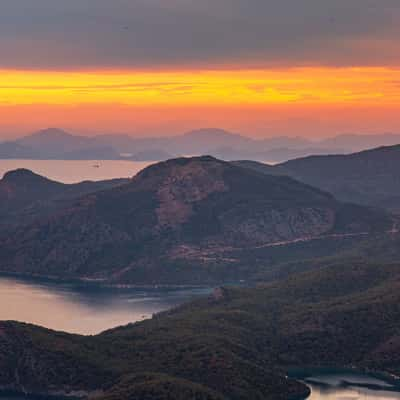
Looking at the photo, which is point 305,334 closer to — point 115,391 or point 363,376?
point 363,376

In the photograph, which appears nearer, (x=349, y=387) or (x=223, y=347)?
(x=349, y=387)

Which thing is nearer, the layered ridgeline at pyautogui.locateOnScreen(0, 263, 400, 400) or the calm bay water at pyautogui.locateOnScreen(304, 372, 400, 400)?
the layered ridgeline at pyautogui.locateOnScreen(0, 263, 400, 400)

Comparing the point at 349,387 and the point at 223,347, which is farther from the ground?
the point at 223,347

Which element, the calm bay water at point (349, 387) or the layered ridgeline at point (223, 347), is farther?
the calm bay water at point (349, 387)

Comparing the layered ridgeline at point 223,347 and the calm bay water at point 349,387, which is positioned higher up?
the layered ridgeline at point 223,347

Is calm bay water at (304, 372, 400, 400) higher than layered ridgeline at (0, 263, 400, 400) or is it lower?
lower
